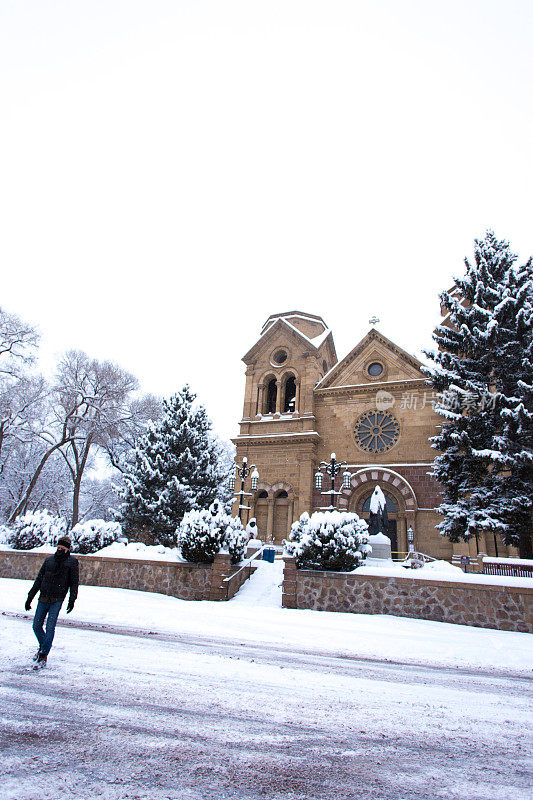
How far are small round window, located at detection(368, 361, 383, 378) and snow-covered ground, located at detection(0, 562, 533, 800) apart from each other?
58.6ft

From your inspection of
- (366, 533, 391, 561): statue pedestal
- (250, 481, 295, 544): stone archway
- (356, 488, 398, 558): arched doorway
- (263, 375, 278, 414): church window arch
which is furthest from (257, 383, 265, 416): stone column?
(366, 533, 391, 561): statue pedestal

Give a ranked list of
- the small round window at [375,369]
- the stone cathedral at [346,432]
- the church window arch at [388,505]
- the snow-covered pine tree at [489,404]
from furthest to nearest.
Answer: the small round window at [375,369] → the church window arch at [388,505] → the stone cathedral at [346,432] → the snow-covered pine tree at [489,404]

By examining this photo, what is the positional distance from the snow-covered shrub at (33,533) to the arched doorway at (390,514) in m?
14.4

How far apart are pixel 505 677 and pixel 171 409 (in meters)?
22.2

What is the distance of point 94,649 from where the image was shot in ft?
23.2

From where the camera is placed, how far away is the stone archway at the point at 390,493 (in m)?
22.0

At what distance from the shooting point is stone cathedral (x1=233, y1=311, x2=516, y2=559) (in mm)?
22594

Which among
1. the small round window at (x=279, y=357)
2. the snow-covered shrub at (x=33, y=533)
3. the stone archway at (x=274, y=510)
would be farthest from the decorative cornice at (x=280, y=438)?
the snow-covered shrub at (x=33, y=533)

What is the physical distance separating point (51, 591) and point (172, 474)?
19.2m

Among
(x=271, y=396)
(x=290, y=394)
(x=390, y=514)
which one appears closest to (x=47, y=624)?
(x=390, y=514)

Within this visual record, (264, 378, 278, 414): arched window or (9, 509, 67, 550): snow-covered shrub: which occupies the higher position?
(264, 378, 278, 414): arched window

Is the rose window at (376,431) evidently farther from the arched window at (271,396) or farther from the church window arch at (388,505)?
the arched window at (271,396)

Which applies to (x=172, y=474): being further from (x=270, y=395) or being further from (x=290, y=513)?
(x=270, y=395)

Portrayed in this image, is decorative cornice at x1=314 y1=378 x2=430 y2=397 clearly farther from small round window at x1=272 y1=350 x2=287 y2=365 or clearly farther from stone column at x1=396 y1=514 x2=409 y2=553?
stone column at x1=396 y1=514 x2=409 y2=553
